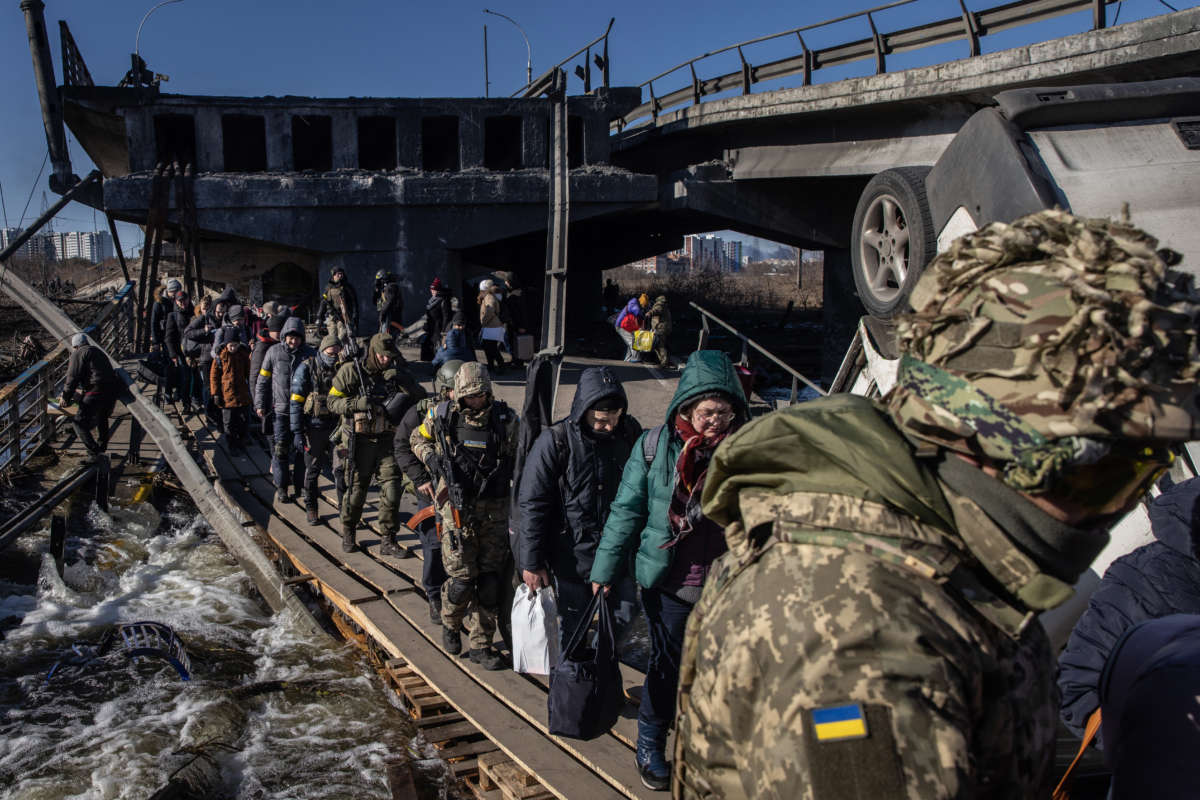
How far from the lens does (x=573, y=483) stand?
461cm

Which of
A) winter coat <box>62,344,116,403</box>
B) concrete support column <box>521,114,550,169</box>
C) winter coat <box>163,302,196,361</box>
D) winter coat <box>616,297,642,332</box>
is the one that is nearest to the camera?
winter coat <box>62,344,116,403</box>

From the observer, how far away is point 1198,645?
1.52 meters

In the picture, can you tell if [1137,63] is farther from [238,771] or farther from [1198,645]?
[238,771]

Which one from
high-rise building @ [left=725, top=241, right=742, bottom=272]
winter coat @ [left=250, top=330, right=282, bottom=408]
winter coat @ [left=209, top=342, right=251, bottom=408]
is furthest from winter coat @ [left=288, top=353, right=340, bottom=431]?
high-rise building @ [left=725, top=241, right=742, bottom=272]

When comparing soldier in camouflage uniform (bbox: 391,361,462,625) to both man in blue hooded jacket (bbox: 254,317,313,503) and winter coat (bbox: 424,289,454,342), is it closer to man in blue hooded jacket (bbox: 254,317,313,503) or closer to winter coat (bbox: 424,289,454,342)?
man in blue hooded jacket (bbox: 254,317,313,503)

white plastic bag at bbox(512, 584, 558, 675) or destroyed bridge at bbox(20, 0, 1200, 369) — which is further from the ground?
destroyed bridge at bbox(20, 0, 1200, 369)

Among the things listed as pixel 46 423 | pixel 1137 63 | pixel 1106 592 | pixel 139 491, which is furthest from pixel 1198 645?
pixel 46 423

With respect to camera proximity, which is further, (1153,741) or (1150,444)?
(1153,741)

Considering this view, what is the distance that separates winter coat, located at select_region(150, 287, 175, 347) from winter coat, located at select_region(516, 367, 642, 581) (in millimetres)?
10535

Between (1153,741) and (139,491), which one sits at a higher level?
(1153,741)

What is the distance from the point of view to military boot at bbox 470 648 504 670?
207 inches

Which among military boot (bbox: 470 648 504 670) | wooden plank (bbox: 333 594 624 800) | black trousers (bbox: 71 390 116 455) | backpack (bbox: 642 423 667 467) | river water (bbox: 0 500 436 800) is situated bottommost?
river water (bbox: 0 500 436 800)

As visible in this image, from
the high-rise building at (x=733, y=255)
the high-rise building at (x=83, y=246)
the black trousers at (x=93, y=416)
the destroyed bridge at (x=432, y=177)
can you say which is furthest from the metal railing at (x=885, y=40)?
the high-rise building at (x=733, y=255)

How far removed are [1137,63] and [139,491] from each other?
12195mm
